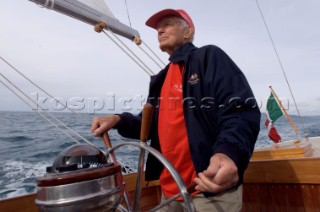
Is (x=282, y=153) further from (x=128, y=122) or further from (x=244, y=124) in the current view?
(x=244, y=124)

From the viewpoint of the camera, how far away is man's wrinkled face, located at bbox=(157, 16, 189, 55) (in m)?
1.40

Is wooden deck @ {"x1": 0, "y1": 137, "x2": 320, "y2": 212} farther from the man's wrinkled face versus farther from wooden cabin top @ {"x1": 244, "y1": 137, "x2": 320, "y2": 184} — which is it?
the man's wrinkled face

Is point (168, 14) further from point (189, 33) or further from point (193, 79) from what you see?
point (193, 79)

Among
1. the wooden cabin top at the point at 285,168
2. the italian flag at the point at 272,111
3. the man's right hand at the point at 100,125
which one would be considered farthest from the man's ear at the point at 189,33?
the italian flag at the point at 272,111

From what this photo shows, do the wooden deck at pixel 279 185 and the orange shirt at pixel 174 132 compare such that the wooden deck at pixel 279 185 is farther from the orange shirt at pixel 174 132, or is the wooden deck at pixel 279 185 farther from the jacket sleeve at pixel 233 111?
the jacket sleeve at pixel 233 111

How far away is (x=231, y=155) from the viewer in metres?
0.75

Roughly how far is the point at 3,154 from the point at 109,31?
5.06 m

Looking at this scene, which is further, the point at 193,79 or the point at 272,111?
the point at 272,111

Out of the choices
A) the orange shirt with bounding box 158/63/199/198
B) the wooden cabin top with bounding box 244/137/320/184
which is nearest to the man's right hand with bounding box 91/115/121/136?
the orange shirt with bounding box 158/63/199/198

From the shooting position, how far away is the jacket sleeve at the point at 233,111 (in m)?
0.78

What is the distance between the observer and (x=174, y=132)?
117 cm

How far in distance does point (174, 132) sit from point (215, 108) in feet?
0.78

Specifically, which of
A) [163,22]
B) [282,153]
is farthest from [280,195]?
[163,22]

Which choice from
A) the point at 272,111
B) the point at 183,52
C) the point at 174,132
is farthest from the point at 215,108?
the point at 272,111
